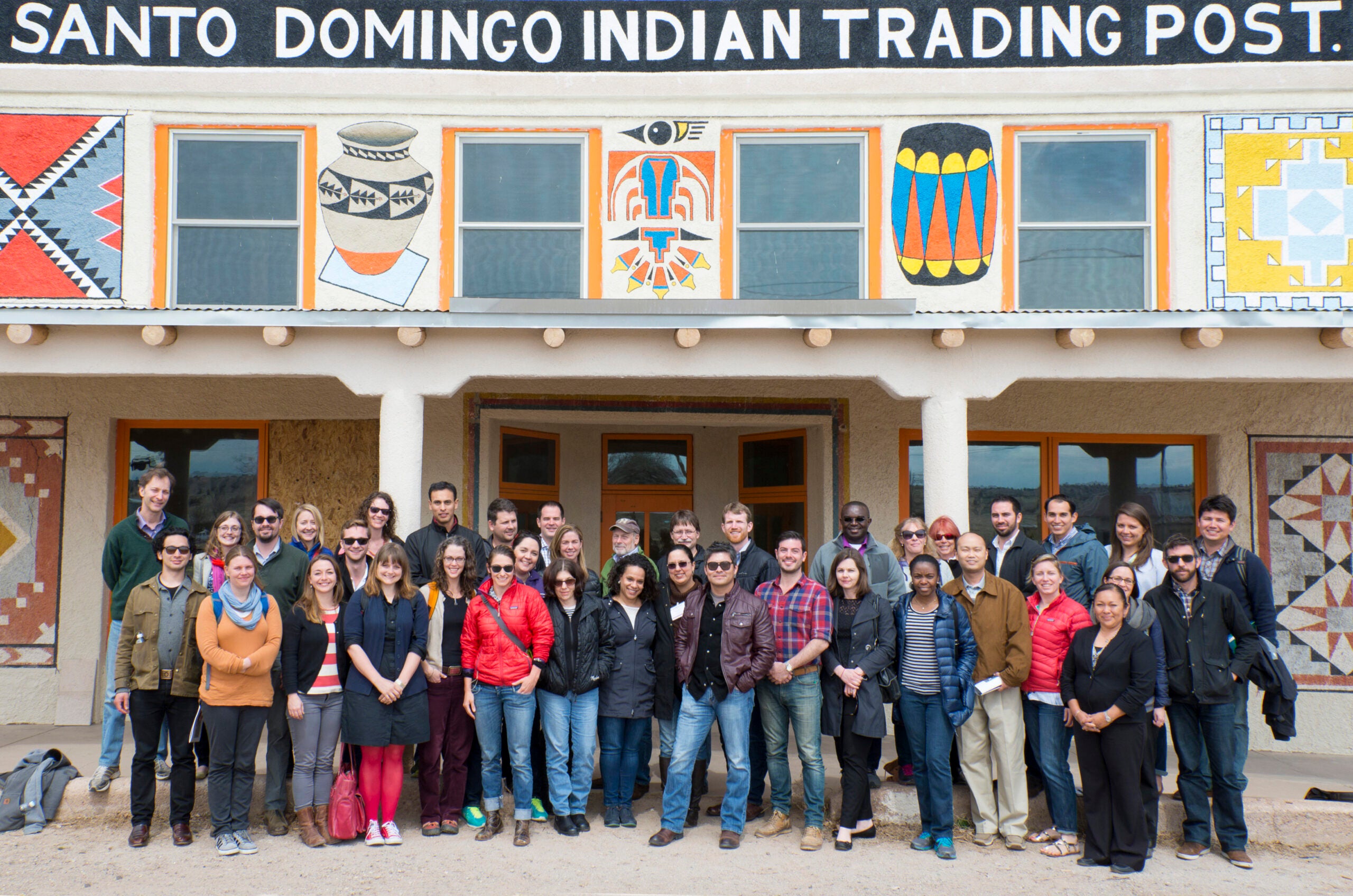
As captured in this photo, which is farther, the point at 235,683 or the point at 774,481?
the point at 774,481

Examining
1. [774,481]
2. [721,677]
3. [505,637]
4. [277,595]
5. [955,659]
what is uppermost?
[774,481]

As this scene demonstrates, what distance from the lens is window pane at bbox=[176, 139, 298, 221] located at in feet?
26.2

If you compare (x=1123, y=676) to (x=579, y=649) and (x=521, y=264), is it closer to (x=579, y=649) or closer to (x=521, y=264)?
(x=579, y=649)

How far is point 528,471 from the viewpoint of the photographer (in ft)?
33.0

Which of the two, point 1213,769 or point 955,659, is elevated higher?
point 955,659

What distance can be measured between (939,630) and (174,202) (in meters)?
6.41

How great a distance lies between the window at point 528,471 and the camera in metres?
9.84

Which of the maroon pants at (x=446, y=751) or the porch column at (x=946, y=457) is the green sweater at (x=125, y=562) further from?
the porch column at (x=946, y=457)

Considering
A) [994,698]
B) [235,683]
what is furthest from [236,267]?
[994,698]

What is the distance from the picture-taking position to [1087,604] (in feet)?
20.8

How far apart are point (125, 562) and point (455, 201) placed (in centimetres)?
346

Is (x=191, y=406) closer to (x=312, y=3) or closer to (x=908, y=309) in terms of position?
(x=312, y=3)

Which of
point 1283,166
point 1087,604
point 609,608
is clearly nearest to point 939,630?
point 1087,604

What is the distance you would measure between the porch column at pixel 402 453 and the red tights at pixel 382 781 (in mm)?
1920
